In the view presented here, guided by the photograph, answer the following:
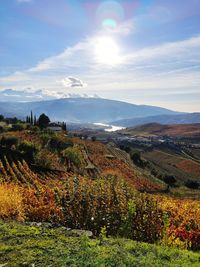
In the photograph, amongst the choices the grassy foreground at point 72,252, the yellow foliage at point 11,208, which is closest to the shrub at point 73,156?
the yellow foliage at point 11,208

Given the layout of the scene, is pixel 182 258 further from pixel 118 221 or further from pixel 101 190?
pixel 101 190

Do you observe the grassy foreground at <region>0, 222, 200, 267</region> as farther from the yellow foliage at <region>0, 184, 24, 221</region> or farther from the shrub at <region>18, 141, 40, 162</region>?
the shrub at <region>18, 141, 40, 162</region>

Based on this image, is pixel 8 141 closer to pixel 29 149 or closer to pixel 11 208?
pixel 29 149

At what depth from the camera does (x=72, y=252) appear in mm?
7141

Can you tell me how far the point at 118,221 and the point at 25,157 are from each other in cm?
2368

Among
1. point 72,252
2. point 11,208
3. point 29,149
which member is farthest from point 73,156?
point 72,252

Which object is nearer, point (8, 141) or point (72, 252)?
point (72, 252)

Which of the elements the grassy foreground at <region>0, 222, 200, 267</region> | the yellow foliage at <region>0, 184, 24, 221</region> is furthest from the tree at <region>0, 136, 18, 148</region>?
the grassy foreground at <region>0, 222, 200, 267</region>

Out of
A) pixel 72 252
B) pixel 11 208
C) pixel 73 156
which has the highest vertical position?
pixel 72 252

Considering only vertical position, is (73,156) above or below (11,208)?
below

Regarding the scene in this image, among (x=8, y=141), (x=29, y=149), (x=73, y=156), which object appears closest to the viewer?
(x=29, y=149)

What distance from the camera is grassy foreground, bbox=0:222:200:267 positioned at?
6672mm

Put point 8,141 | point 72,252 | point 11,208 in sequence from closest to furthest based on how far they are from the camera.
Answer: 1. point 72,252
2. point 11,208
3. point 8,141

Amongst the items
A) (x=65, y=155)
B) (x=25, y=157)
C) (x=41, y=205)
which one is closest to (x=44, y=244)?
(x=41, y=205)
